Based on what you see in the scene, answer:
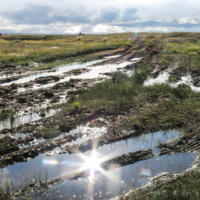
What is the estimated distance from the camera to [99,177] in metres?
5.19

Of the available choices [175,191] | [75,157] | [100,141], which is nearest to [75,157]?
[75,157]

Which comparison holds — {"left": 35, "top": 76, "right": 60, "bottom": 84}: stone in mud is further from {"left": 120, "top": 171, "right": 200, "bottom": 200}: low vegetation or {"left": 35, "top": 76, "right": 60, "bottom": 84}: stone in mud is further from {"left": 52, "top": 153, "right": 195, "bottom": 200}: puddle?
{"left": 120, "top": 171, "right": 200, "bottom": 200}: low vegetation

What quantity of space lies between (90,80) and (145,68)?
5.58 metres

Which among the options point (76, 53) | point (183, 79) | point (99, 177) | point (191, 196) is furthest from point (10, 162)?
point (76, 53)

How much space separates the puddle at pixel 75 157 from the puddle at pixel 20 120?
240cm

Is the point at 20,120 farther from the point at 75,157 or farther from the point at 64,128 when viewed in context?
the point at 75,157

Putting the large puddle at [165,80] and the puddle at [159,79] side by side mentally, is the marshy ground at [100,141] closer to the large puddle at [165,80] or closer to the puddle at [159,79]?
the large puddle at [165,80]

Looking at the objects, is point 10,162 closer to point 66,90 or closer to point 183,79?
point 66,90

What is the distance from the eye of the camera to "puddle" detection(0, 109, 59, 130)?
25.6 feet

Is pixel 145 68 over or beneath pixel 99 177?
over

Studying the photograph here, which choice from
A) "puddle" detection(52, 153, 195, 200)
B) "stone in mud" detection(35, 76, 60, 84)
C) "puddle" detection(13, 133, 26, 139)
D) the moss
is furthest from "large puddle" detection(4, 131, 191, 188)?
"stone in mud" detection(35, 76, 60, 84)

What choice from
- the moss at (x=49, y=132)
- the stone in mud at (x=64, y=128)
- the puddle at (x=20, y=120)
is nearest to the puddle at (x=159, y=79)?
the puddle at (x=20, y=120)

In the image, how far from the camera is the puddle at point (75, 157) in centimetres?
538

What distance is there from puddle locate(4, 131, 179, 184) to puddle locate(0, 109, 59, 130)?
240 cm
